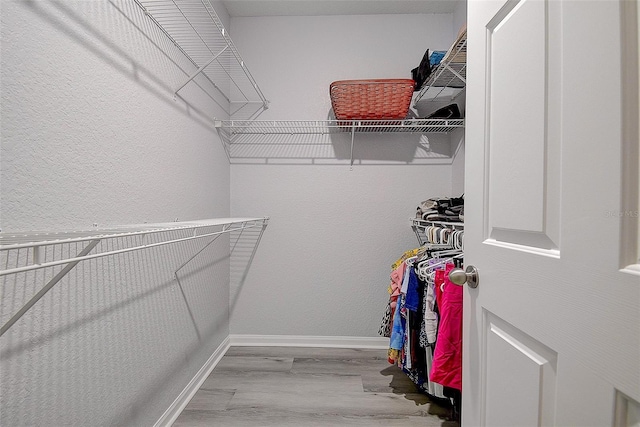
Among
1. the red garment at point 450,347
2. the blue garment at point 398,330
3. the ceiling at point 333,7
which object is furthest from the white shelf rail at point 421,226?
the ceiling at point 333,7

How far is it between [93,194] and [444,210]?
5.57 ft

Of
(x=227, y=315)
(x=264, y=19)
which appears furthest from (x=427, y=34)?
(x=227, y=315)

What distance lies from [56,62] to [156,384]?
4.24 ft

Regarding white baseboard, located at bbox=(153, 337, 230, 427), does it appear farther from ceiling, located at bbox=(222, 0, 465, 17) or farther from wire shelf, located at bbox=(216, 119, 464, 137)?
ceiling, located at bbox=(222, 0, 465, 17)

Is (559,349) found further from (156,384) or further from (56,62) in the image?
(156,384)

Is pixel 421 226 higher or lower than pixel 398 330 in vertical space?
higher

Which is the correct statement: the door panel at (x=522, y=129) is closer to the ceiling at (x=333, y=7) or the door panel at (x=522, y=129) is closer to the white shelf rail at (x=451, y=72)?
the white shelf rail at (x=451, y=72)

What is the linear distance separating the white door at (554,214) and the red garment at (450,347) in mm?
339

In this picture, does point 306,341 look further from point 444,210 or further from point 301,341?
point 444,210

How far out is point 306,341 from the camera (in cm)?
226

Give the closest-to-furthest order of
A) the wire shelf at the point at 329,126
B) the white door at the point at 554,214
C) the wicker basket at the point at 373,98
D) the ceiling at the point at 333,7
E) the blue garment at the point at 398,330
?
the white door at the point at 554,214
the blue garment at the point at 398,330
the wicker basket at the point at 373,98
the wire shelf at the point at 329,126
the ceiling at the point at 333,7

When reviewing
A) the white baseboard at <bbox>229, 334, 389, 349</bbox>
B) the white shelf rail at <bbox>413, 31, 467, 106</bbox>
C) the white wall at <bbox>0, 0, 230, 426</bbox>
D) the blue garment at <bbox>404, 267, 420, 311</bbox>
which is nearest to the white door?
the blue garment at <bbox>404, 267, 420, 311</bbox>

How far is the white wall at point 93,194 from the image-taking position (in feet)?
2.40

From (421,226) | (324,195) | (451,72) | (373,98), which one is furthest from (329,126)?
(421,226)
